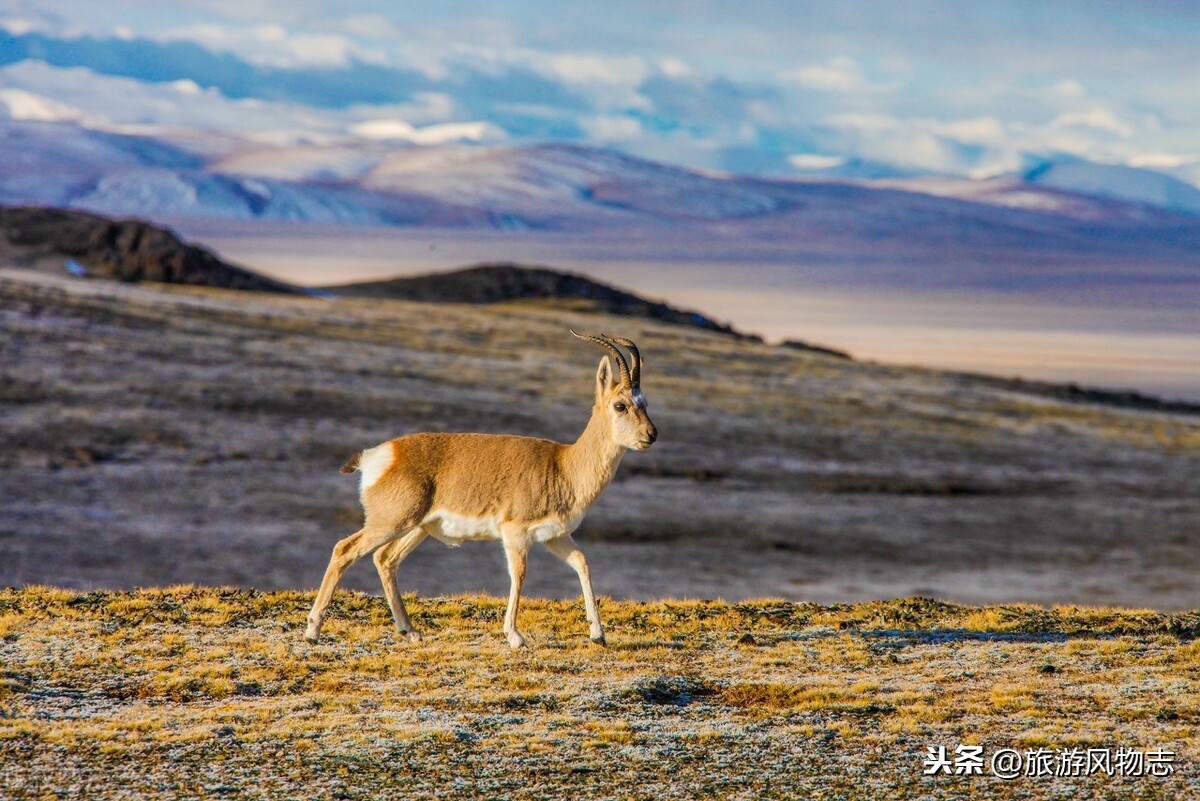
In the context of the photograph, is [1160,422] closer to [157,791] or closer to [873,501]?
[873,501]

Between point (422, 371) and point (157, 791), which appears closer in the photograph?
point (157, 791)

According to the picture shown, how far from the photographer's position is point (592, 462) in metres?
12.7

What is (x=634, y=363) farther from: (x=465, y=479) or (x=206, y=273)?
(x=206, y=273)

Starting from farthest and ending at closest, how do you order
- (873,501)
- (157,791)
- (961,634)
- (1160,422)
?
(1160,422), (873,501), (961,634), (157,791)

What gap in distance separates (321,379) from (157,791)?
175 feet

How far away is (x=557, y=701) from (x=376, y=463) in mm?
2802

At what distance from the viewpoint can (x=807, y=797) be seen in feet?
31.1

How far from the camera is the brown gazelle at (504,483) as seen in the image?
493 inches

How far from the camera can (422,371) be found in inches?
2648

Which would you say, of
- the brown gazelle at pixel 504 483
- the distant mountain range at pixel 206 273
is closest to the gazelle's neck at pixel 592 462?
the brown gazelle at pixel 504 483

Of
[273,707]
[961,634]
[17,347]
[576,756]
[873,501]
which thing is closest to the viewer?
[576,756]

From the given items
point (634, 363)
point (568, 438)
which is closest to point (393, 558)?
point (634, 363)

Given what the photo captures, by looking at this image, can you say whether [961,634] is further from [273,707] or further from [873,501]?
[873,501]

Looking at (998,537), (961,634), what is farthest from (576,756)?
(998,537)
